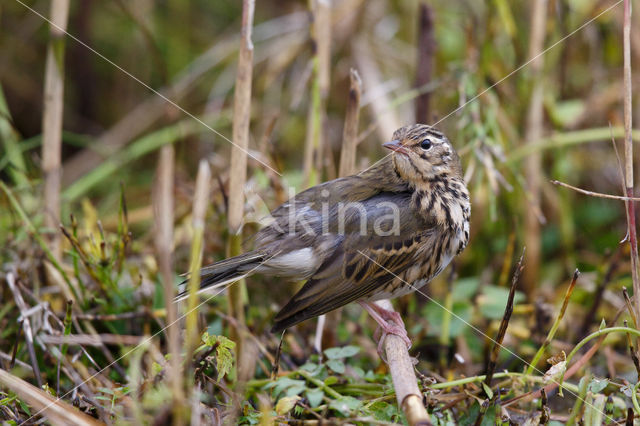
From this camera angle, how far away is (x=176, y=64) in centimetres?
575

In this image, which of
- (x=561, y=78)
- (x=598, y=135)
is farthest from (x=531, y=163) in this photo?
(x=561, y=78)

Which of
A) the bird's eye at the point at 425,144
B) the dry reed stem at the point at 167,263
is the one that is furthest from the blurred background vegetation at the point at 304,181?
the bird's eye at the point at 425,144

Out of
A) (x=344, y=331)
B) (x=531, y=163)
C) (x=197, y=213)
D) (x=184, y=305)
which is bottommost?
(x=344, y=331)

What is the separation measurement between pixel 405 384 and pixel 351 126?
1301 millimetres

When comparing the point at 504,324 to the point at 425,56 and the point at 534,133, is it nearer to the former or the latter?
the point at 425,56

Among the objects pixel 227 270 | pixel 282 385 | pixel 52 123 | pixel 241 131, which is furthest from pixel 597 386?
pixel 52 123

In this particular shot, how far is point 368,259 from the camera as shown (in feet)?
9.37

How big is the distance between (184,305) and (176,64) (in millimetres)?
3201

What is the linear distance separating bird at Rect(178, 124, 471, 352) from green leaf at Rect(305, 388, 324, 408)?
412mm

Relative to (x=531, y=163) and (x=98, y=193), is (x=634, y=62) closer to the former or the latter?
(x=531, y=163)

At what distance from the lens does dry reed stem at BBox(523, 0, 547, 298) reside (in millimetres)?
4000

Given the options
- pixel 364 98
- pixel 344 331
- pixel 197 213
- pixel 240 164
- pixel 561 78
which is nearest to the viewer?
pixel 197 213

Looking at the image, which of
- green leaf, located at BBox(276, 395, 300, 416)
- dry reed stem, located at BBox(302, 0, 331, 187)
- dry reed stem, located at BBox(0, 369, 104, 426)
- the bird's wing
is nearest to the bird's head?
the bird's wing

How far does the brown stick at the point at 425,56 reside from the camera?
3752 mm
